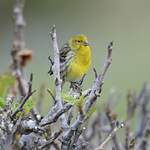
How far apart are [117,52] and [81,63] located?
392 inches

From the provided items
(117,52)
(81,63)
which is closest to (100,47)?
(117,52)

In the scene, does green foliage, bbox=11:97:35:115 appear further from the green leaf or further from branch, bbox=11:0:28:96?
branch, bbox=11:0:28:96

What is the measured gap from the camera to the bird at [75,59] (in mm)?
4379

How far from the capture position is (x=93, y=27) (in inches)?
632

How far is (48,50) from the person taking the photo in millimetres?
14391

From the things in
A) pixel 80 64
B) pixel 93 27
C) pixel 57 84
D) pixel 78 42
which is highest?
pixel 57 84

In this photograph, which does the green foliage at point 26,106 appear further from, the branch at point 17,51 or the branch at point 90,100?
the branch at point 17,51

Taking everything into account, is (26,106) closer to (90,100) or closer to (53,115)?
(53,115)

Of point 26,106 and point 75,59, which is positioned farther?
point 75,59

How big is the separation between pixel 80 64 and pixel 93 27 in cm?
1159

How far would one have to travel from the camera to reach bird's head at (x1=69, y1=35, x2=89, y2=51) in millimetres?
4495

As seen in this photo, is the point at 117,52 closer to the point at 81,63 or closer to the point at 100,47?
the point at 100,47

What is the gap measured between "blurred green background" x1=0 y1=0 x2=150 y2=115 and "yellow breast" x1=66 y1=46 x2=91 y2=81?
335 inches

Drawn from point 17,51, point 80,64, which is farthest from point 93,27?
point 17,51
